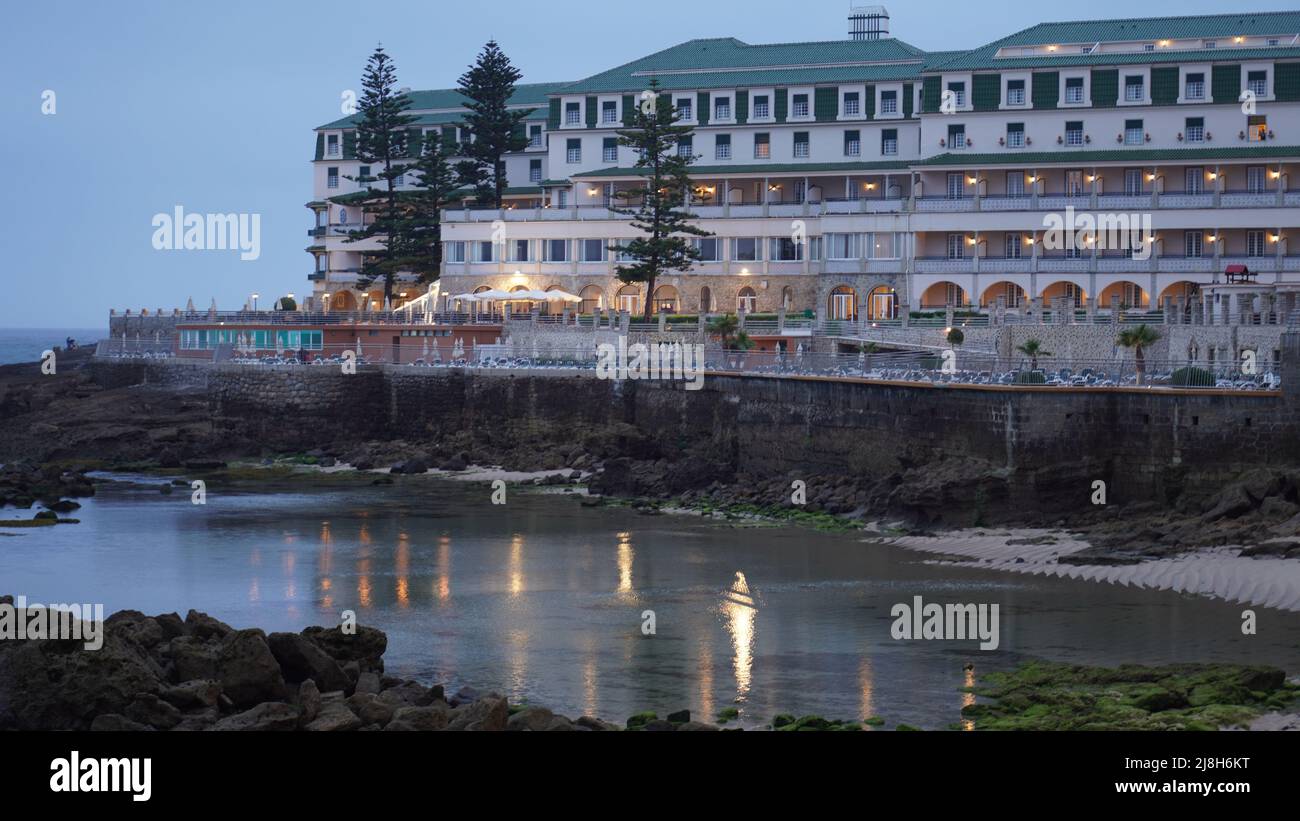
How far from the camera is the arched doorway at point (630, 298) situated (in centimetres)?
8151

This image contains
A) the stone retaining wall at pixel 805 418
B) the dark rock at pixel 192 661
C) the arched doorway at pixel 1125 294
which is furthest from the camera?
the arched doorway at pixel 1125 294

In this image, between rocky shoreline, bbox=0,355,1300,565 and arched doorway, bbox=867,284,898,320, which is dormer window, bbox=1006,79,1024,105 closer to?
arched doorway, bbox=867,284,898,320

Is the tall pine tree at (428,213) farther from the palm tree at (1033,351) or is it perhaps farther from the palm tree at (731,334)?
the palm tree at (1033,351)

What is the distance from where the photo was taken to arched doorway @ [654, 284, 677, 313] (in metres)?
80.9

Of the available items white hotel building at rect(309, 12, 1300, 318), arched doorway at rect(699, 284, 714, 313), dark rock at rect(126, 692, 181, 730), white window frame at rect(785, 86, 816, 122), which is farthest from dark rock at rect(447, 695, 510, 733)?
white window frame at rect(785, 86, 816, 122)

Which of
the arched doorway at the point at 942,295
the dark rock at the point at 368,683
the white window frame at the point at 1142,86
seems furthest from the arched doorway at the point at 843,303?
the dark rock at the point at 368,683

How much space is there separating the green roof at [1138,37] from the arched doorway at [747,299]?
12.4 metres

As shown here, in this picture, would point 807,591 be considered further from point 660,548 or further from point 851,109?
point 851,109

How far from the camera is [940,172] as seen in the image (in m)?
77.6

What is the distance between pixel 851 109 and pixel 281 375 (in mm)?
30409

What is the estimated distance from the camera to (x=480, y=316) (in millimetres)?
75375

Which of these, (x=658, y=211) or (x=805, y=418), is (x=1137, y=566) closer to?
(x=805, y=418)

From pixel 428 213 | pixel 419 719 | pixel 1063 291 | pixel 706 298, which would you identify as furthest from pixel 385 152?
pixel 419 719

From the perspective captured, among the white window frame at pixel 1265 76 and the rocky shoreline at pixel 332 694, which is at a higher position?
the white window frame at pixel 1265 76
